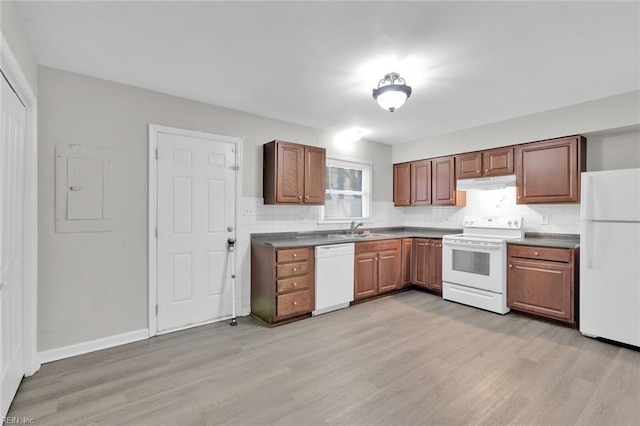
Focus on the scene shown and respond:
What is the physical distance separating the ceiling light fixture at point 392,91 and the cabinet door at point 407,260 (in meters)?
2.56

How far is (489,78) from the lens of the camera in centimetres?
283

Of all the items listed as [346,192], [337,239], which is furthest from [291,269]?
[346,192]

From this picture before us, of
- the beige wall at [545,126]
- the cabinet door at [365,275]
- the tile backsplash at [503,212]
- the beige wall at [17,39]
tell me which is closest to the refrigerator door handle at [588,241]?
the tile backsplash at [503,212]

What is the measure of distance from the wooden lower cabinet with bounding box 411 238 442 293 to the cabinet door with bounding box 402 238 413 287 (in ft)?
0.19

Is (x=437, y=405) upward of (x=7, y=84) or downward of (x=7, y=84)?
downward

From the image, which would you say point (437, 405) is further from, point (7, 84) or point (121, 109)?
point (121, 109)

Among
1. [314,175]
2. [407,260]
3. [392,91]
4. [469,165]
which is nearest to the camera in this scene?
[392,91]

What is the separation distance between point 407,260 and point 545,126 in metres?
2.49

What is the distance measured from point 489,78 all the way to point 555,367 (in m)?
2.53

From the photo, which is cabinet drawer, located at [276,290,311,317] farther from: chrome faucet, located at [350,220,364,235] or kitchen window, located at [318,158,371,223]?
chrome faucet, located at [350,220,364,235]

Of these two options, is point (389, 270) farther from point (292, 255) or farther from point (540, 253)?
point (540, 253)

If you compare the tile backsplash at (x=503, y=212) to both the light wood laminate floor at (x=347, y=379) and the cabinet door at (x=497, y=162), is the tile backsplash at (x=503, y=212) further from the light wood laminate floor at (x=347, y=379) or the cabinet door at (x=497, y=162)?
the light wood laminate floor at (x=347, y=379)

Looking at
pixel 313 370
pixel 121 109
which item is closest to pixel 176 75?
pixel 121 109

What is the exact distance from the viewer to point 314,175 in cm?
414
